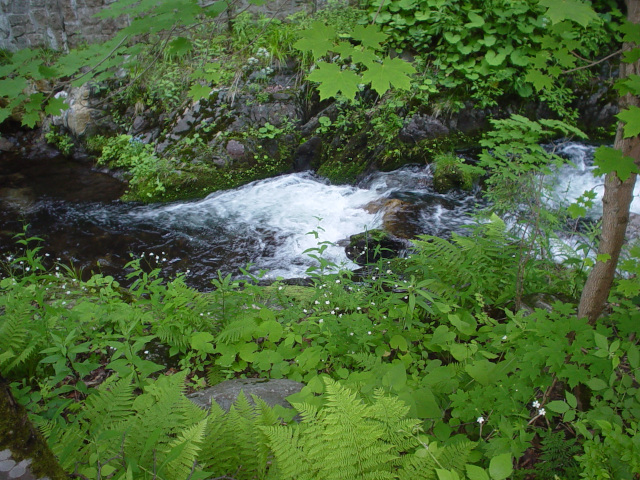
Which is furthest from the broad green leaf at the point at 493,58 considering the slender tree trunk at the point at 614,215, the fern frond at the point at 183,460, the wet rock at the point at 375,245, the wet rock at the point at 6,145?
the wet rock at the point at 6,145

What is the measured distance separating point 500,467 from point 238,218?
18.6 ft

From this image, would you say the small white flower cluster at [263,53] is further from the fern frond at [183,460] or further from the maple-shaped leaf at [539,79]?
the fern frond at [183,460]

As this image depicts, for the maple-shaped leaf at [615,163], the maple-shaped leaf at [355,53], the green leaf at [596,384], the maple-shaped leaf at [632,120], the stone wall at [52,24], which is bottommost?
the green leaf at [596,384]

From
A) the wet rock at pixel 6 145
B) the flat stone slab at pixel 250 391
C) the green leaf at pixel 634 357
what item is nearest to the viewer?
the green leaf at pixel 634 357

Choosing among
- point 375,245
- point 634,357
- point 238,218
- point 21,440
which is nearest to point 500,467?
point 634,357

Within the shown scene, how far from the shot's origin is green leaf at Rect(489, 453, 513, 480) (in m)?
1.16

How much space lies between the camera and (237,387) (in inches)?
86.8

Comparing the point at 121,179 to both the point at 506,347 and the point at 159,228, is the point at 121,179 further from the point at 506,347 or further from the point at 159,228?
the point at 506,347

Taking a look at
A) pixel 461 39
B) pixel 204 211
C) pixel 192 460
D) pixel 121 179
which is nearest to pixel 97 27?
pixel 121 179

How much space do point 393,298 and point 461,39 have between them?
6.70 metres

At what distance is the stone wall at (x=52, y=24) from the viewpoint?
9.63 m

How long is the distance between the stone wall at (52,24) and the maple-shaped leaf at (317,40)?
10.3m

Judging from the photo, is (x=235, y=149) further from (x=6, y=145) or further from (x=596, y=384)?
(x=596, y=384)

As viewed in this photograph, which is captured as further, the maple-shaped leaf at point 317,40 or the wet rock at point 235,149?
the wet rock at point 235,149
